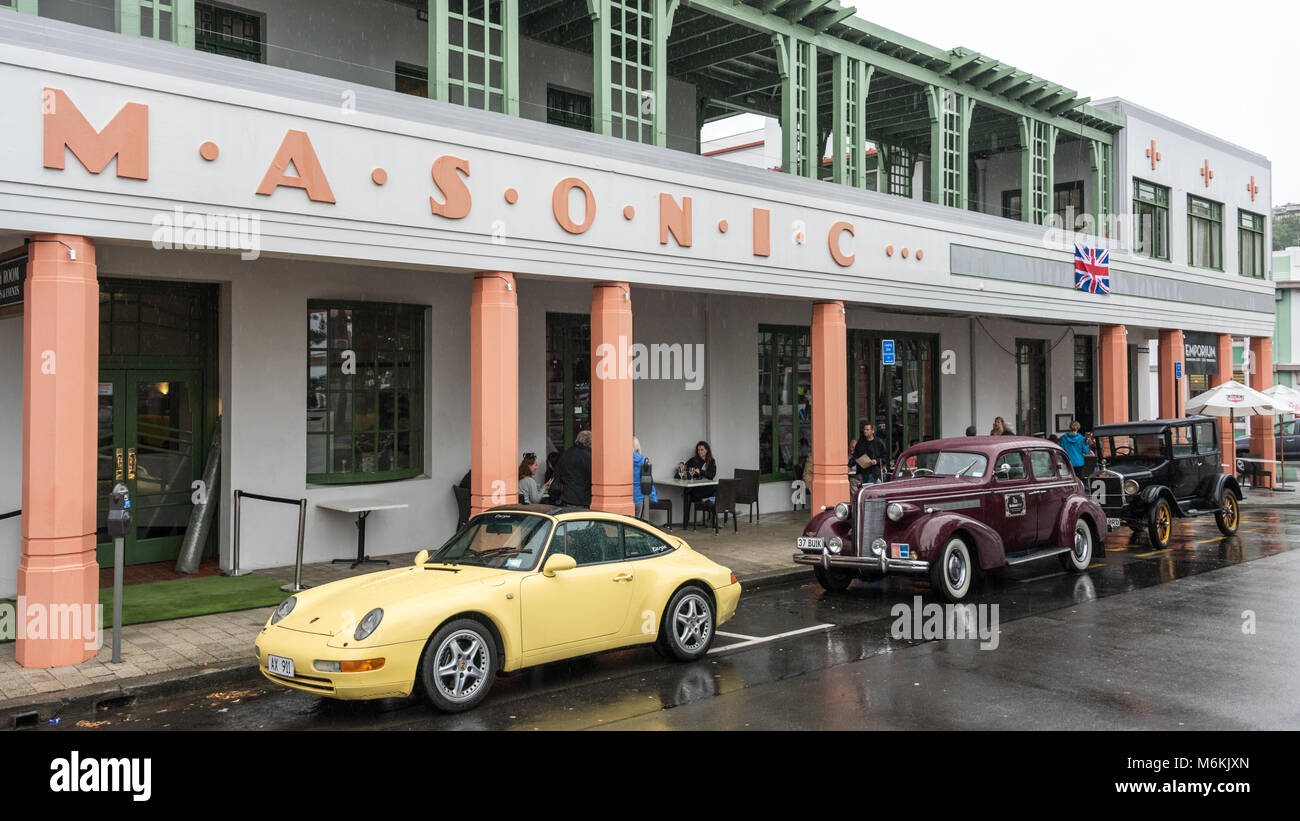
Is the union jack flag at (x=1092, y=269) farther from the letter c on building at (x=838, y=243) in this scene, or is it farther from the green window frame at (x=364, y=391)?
the green window frame at (x=364, y=391)

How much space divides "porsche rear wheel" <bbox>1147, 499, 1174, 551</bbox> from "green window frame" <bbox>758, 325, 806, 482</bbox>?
596 centimetres

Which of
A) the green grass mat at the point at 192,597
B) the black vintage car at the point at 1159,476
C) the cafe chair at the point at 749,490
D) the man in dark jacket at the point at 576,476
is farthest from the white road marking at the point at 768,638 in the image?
the black vintage car at the point at 1159,476

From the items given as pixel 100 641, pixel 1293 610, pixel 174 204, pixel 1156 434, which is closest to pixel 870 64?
pixel 1156 434

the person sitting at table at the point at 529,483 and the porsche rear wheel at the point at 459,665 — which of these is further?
the person sitting at table at the point at 529,483

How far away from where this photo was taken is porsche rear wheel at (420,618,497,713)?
6.85 m

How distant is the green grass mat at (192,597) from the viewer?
9.91 metres

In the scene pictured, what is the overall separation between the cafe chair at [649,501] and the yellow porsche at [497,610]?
5812mm

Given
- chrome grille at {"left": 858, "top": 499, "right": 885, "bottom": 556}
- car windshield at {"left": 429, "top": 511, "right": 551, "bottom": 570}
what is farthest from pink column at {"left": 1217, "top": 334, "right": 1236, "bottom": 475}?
car windshield at {"left": 429, "top": 511, "right": 551, "bottom": 570}

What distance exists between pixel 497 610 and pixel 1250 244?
29.3 m

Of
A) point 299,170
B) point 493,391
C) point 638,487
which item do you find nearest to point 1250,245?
point 638,487

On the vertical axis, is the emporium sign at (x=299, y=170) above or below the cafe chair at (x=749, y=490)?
above

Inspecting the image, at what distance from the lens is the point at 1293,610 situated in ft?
34.2

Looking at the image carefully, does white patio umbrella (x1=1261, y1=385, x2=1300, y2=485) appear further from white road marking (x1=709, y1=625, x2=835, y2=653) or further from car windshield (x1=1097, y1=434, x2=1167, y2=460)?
white road marking (x1=709, y1=625, x2=835, y2=653)
